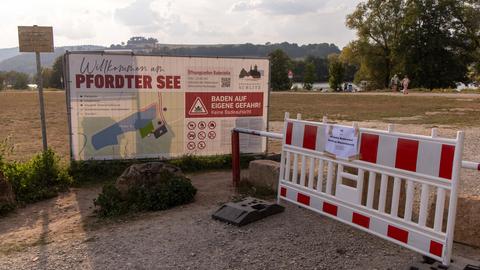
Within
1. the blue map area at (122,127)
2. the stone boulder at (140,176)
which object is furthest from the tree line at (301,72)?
the stone boulder at (140,176)

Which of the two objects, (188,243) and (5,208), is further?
(5,208)

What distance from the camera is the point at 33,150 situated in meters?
11.5

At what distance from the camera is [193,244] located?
4.68 m

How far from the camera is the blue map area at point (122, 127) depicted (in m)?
8.26

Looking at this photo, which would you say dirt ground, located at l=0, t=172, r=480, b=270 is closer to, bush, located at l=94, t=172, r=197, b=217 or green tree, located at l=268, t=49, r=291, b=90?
bush, located at l=94, t=172, r=197, b=217

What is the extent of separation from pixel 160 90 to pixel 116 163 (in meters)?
1.55

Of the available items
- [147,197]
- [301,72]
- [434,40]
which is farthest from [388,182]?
[301,72]

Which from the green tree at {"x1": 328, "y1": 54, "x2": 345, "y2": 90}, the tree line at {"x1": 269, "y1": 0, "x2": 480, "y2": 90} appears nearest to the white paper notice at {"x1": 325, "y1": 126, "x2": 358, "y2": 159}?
the tree line at {"x1": 269, "y1": 0, "x2": 480, "y2": 90}

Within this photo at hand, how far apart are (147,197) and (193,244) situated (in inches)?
62.9

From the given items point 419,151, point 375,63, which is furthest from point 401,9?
point 419,151

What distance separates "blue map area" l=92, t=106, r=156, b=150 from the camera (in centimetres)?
826

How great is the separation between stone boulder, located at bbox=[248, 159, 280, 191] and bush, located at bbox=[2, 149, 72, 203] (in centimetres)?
314

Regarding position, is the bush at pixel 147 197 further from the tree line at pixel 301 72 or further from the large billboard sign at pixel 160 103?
the tree line at pixel 301 72

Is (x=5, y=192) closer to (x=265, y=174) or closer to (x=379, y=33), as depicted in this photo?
(x=265, y=174)
